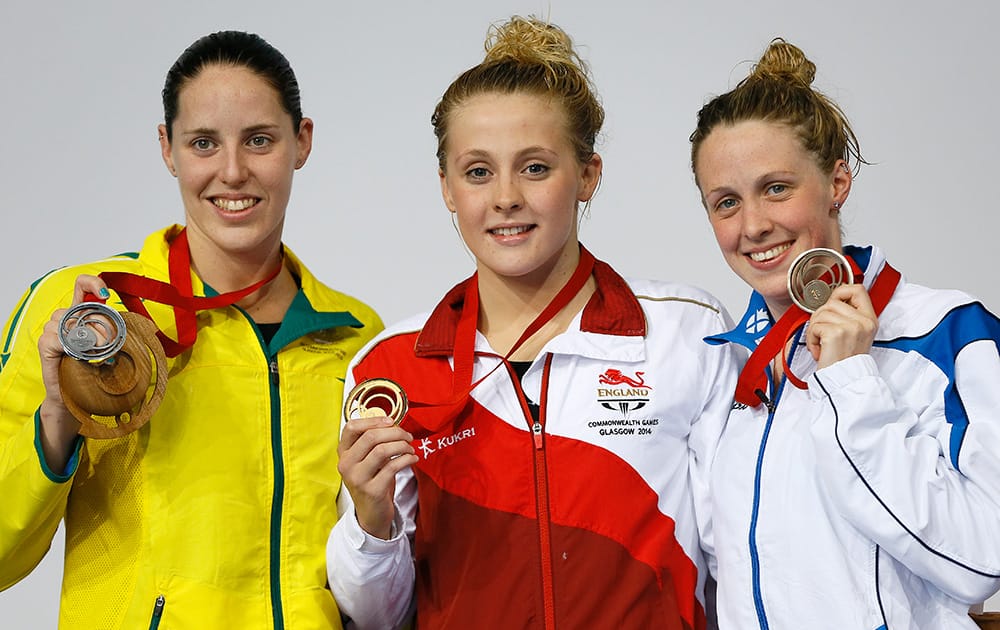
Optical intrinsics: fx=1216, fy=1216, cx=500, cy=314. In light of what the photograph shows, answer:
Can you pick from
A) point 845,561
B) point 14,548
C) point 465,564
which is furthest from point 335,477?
point 845,561

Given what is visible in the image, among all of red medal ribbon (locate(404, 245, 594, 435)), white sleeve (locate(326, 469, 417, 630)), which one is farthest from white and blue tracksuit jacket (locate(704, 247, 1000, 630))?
white sleeve (locate(326, 469, 417, 630))

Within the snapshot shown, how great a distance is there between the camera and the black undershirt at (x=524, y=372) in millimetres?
2273

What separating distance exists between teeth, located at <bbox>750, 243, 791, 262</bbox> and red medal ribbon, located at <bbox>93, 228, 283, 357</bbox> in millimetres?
1007

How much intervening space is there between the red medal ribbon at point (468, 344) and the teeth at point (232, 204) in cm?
48

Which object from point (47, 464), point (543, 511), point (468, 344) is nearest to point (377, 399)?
point (468, 344)

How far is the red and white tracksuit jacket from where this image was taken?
2.19 meters

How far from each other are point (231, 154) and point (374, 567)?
2.83ft

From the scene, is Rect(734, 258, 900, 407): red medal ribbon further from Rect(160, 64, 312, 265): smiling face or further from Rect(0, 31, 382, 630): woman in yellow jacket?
Rect(160, 64, 312, 265): smiling face

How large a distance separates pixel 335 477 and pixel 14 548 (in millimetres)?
609

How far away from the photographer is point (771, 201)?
2.16 meters

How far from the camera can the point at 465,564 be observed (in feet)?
7.44

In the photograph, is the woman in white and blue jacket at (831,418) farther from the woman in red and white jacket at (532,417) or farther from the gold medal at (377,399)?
the gold medal at (377,399)

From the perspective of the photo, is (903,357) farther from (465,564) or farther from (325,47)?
(325,47)

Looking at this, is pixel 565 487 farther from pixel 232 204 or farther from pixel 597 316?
pixel 232 204
